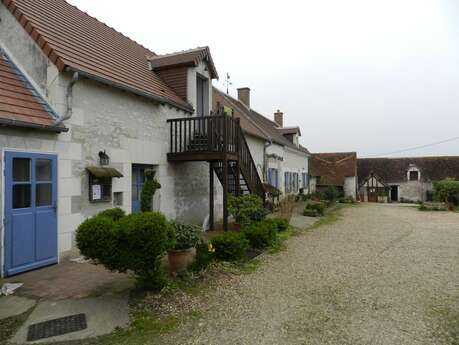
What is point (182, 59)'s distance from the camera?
10.2 m

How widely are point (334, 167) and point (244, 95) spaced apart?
52.4 feet

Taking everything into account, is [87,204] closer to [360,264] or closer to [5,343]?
[5,343]

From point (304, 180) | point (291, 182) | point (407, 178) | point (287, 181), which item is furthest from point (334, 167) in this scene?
point (287, 181)

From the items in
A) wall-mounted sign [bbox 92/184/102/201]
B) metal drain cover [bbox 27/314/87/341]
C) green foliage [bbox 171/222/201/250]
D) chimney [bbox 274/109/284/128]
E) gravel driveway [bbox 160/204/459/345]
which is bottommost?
gravel driveway [bbox 160/204/459/345]

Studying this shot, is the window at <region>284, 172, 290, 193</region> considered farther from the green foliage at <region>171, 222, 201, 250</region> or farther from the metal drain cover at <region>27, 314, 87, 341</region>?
the metal drain cover at <region>27, 314, 87, 341</region>

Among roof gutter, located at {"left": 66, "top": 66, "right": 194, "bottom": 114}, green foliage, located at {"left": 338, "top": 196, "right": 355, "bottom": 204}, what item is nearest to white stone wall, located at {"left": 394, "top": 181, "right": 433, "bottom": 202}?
→ green foliage, located at {"left": 338, "top": 196, "right": 355, "bottom": 204}

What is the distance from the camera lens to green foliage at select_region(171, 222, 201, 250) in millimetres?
5668

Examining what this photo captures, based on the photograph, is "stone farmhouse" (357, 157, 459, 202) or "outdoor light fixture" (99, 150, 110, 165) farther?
"stone farmhouse" (357, 157, 459, 202)

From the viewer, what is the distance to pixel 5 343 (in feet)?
11.2

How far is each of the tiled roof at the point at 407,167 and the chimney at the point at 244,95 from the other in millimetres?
19216

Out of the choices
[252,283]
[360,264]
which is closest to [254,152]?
[360,264]

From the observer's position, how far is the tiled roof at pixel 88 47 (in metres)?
6.52

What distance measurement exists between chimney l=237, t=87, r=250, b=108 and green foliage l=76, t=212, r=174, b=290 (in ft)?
67.0

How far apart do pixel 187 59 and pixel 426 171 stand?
33166mm
